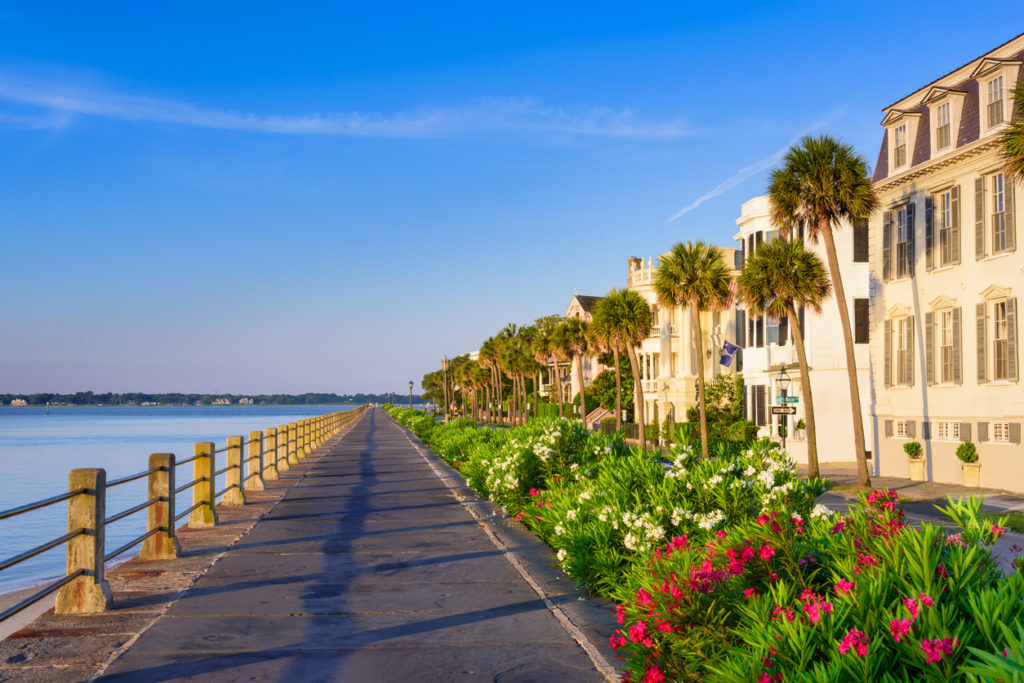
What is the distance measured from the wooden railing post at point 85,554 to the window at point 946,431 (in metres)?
26.3

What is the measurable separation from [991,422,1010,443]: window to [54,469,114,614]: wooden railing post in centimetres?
2490

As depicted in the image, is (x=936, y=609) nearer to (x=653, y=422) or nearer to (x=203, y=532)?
(x=203, y=532)

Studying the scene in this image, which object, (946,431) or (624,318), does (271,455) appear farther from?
(624,318)

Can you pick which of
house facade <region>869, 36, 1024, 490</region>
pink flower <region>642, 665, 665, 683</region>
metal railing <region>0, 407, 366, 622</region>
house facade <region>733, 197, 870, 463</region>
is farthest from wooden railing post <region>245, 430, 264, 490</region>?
house facade <region>733, 197, 870, 463</region>

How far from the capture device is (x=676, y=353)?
6034 centimetres

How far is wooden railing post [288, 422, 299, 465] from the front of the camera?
26539mm

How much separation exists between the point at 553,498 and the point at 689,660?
20.3 ft

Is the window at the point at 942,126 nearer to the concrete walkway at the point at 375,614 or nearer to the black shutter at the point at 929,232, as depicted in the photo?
the black shutter at the point at 929,232

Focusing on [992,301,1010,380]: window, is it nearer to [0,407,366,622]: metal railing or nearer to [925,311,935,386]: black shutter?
[925,311,935,386]: black shutter

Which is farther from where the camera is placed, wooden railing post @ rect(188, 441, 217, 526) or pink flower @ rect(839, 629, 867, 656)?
wooden railing post @ rect(188, 441, 217, 526)

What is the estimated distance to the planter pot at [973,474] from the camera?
26438 millimetres

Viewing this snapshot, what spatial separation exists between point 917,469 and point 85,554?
2771cm

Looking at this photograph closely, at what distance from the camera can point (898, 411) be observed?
30.8 m

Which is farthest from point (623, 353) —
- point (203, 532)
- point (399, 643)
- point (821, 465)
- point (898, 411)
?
point (399, 643)
